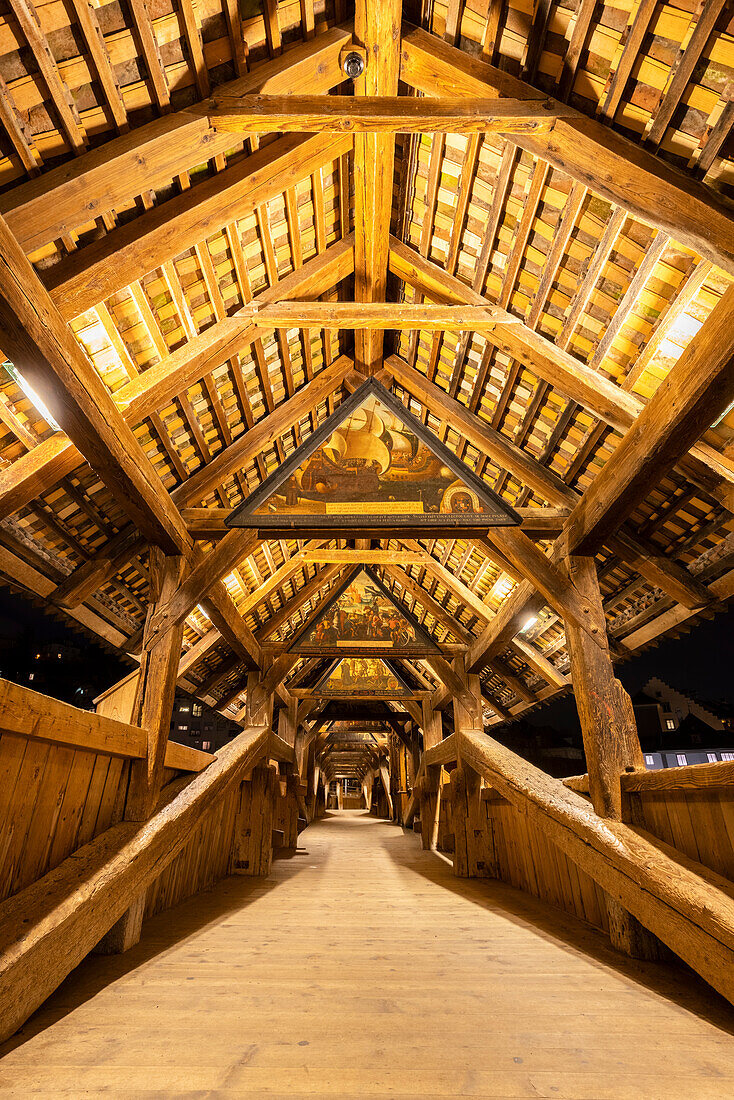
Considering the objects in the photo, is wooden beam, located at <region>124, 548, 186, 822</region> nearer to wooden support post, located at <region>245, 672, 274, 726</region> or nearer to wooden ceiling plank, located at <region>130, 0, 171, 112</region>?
wooden ceiling plank, located at <region>130, 0, 171, 112</region>

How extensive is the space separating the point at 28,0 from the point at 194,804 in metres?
4.55

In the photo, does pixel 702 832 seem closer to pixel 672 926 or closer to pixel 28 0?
pixel 672 926

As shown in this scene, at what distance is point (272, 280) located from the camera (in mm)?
4398

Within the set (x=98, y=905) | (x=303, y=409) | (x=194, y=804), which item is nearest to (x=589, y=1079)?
(x=98, y=905)

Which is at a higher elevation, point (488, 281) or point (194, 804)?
point (488, 281)

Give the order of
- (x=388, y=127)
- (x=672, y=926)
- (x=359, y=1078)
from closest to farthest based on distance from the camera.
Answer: (x=359, y=1078)
(x=672, y=926)
(x=388, y=127)

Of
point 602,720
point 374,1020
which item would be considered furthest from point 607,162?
point 374,1020

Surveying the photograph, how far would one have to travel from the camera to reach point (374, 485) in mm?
4047

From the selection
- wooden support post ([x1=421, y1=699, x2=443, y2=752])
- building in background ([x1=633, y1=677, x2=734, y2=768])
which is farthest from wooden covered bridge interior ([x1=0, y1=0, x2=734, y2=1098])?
building in background ([x1=633, y1=677, x2=734, y2=768])

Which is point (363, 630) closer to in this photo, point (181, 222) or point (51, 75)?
point (181, 222)

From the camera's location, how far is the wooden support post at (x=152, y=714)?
3088mm

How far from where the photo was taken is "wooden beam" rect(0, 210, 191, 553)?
2.32 m

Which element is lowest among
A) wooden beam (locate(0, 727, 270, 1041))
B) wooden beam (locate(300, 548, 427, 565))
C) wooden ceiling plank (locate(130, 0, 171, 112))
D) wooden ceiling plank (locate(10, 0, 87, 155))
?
wooden beam (locate(0, 727, 270, 1041))

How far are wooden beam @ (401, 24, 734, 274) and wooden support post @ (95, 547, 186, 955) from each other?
3.86 m
